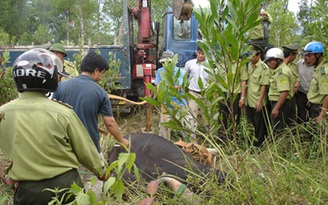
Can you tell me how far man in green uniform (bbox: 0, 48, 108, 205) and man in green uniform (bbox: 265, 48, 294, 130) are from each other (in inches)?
130

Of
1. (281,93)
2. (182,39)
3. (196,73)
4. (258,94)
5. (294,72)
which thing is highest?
(182,39)

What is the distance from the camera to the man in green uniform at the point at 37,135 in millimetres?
2328

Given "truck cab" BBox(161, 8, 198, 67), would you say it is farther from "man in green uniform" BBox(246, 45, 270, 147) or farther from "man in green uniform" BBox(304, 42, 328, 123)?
"man in green uniform" BBox(304, 42, 328, 123)

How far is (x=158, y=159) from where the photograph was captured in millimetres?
3826

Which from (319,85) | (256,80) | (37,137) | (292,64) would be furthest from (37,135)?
(292,64)

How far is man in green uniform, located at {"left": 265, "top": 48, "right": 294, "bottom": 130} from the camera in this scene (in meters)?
5.24

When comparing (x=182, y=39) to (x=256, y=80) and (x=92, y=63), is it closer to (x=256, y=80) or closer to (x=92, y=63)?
(x=256, y=80)

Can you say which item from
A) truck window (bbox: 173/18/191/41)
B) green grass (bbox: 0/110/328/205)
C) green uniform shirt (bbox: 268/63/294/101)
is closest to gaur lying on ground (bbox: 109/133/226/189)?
green grass (bbox: 0/110/328/205)

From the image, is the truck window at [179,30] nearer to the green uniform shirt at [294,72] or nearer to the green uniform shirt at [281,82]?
the green uniform shirt at [294,72]

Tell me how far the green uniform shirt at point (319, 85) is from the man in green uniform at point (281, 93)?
37cm

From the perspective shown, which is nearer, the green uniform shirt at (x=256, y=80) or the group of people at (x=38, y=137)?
the group of people at (x=38, y=137)

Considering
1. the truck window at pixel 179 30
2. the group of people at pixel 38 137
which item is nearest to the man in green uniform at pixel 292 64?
the group of people at pixel 38 137

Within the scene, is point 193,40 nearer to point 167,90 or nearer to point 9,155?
point 167,90

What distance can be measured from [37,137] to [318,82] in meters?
3.50
